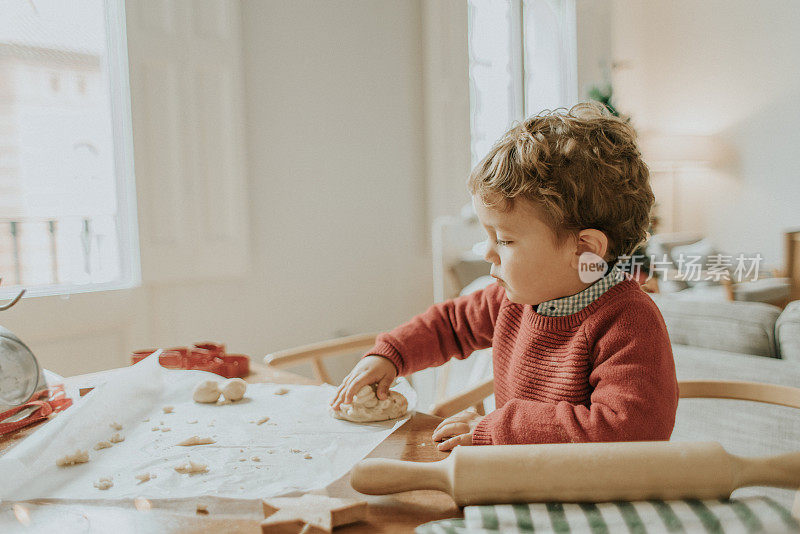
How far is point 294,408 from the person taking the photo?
2.93 ft

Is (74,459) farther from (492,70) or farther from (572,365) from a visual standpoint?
(492,70)

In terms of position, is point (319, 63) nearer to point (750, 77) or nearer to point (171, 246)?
point (171, 246)

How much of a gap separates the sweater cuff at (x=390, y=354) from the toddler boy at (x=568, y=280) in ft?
0.25

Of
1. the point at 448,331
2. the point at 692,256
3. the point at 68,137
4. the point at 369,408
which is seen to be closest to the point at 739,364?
the point at 448,331

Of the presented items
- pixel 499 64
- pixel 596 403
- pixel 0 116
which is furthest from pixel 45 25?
pixel 499 64

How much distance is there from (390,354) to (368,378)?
78 mm

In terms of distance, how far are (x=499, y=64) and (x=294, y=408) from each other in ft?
11.3

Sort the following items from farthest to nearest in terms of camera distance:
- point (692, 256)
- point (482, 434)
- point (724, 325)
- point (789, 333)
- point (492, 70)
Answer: point (692, 256) < point (492, 70) < point (724, 325) < point (789, 333) < point (482, 434)

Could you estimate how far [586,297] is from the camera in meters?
0.81

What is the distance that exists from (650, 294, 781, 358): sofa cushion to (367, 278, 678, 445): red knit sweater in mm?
877

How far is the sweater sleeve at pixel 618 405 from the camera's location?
2.18ft

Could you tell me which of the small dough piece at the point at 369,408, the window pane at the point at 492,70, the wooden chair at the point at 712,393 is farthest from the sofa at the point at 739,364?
the window pane at the point at 492,70

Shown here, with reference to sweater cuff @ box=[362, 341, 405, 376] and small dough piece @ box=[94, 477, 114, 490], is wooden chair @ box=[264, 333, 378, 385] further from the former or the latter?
small dough piece @ box=[94, 477, 114, 490]

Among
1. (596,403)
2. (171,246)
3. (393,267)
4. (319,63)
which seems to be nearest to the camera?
(596,403)
